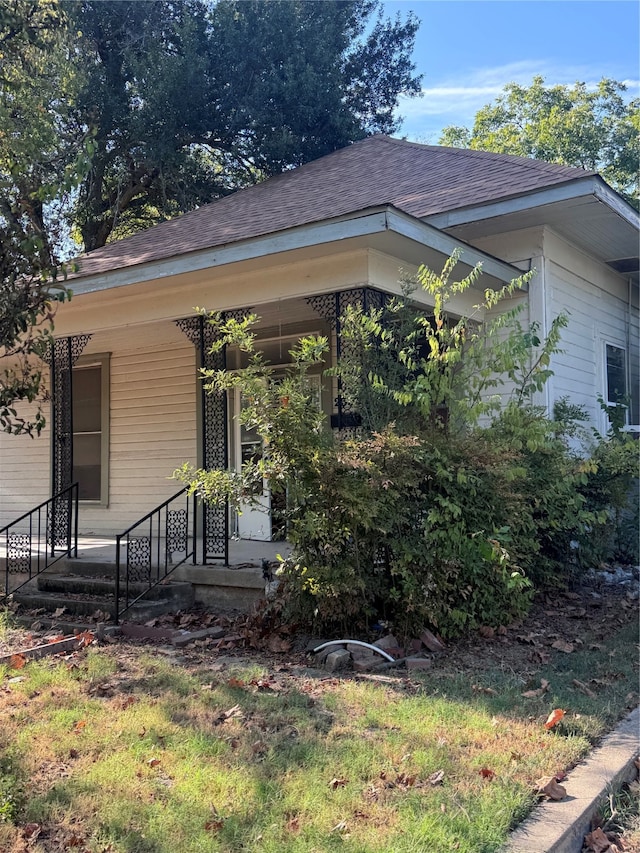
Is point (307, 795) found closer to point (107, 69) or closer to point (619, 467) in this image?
point (619, 467)

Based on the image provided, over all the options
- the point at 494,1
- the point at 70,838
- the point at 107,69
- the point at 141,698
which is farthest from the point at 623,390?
the point at 107,69

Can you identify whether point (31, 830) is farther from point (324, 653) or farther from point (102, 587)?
point (102, 587)

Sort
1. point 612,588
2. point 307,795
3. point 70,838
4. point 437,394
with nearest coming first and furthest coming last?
1. point 70,838
2. point 307,795
3. point 437,394
4. point 612,588

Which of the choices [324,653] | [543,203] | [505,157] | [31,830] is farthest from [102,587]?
[505,157]

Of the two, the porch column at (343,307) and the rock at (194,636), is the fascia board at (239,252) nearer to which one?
the porch column at (343,307)

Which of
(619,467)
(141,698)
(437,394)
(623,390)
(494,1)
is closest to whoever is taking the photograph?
(141,698)

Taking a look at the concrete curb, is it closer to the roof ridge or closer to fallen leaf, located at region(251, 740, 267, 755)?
fallen leaf, located at region(251, 740, 267, 755)

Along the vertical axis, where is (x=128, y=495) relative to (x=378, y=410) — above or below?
below

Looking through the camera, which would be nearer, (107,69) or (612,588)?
(612,588)

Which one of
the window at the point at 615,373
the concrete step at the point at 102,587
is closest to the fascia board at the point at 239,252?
the concrete step at the point at 102,587

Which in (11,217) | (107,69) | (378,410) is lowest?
(378,410)

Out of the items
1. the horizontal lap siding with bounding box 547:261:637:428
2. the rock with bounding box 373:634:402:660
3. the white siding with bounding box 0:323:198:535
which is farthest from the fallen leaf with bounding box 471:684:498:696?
the white siding with bounding box 0:323:198:535

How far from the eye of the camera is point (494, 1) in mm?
10422

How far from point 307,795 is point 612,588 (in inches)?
234
